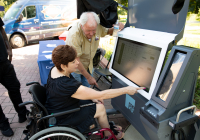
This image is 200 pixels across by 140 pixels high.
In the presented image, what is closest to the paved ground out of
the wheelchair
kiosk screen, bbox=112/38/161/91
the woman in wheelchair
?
the wheelchair

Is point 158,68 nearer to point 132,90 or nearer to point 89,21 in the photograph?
point 132,90

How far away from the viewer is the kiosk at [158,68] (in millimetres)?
1278

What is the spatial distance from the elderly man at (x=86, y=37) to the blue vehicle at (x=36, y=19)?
667 cm

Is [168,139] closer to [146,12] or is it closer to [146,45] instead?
[146,45]

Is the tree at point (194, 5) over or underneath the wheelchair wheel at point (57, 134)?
over

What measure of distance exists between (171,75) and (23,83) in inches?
160

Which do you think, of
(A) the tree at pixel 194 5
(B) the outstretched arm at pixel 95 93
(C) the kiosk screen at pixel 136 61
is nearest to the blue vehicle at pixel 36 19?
(A) the tree at pixel 194 5

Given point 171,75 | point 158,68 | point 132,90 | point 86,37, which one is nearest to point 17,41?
point 86,37

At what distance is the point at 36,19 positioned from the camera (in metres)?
8.22

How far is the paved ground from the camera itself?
2.70 metres

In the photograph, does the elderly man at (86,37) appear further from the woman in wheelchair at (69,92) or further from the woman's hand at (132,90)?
the woman's hand at (132,90)

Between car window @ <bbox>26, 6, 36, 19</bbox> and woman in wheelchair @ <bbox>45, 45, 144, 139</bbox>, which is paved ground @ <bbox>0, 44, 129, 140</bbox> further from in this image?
car window @ <bbox>26, 6, 36, 19</bbox>

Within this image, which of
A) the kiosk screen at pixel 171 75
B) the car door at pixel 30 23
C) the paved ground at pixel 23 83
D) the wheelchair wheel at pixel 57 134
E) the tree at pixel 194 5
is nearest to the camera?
the kiosk screen at pixel 171 75

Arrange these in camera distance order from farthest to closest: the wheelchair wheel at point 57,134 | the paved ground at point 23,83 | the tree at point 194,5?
1. the tree at point 194,5
2. the paved ground at point 23,83
3. the wheelchair wheel at point 57,134
